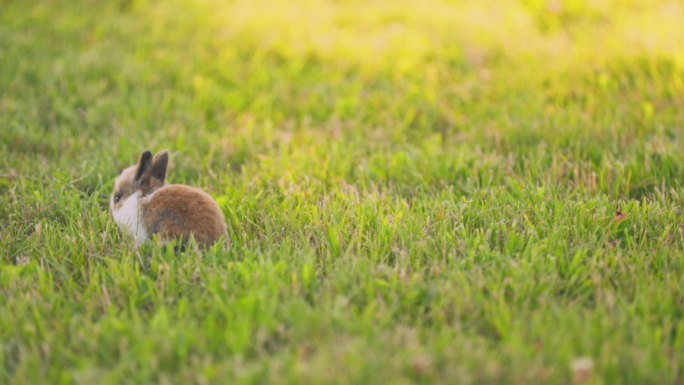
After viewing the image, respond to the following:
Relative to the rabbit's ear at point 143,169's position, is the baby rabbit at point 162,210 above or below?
below

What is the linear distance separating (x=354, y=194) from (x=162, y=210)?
128 cm

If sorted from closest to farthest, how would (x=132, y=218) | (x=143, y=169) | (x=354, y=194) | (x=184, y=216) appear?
(x=184, y=216)
(x=132, y=218)
(x=143, y=169)
(x=354, y=194)

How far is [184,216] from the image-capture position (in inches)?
140

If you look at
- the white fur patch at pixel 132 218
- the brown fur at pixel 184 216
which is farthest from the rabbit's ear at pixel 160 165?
the brown fur at pixel 184 216

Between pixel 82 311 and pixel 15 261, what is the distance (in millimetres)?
860

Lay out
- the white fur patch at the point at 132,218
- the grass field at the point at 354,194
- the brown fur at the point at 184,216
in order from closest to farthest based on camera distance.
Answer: the grass field at the point at 354,194
the brown fur at the point at 184,216
the white fur patch at the point at 132,218

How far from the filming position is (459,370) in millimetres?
2400

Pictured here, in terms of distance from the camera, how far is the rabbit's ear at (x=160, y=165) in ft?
13.2

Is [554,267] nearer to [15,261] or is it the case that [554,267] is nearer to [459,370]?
[459,370]

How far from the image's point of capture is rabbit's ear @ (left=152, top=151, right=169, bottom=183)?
13.2 feet

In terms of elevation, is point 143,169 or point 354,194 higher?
point 143,169

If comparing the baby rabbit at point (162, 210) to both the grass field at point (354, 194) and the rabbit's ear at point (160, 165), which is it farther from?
the grass field at point (354, 194)

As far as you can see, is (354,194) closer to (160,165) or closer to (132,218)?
(160,165)

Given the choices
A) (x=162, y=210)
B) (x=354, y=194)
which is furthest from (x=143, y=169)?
(x=354, y=194)
